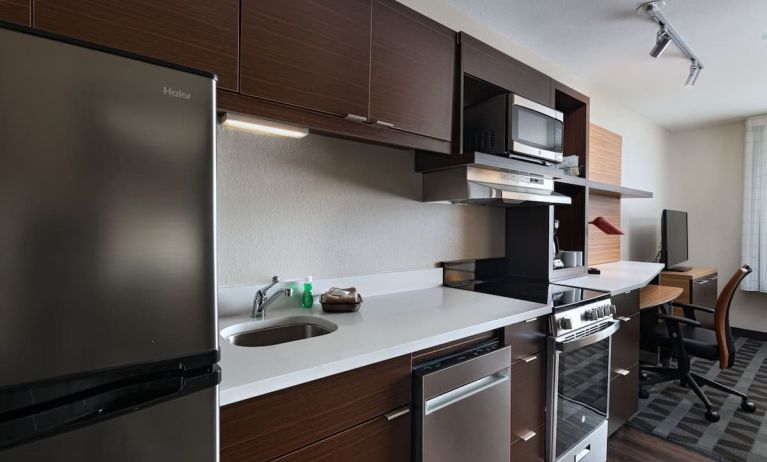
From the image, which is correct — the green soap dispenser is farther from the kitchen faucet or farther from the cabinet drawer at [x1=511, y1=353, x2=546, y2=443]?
the cabinet drawer at [x1=511, y1=353, x2=546, y2=443]

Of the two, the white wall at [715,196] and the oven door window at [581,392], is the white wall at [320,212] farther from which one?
the white wall at [715,196]

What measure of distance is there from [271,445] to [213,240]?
53cm

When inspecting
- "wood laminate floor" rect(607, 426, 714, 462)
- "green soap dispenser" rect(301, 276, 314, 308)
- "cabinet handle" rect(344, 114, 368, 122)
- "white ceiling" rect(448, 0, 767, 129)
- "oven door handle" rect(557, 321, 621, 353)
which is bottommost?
"wood laminate floor" rect(607, 426, 714, 462)

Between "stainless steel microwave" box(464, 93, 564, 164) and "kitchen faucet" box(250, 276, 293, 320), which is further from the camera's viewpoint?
"stainless steel microwave" box(464, 93, 564, 164)

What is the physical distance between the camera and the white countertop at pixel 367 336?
2.93ft

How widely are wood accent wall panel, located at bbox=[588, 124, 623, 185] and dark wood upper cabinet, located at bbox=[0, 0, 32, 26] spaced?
11.3 feet

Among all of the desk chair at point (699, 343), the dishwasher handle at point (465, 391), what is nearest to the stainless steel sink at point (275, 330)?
the dishwasher handle at point (465, 391)

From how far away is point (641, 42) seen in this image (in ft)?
8.10

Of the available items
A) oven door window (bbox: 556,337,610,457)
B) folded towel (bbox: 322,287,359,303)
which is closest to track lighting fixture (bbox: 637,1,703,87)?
oven door window (bbox: 556,337,610,457)

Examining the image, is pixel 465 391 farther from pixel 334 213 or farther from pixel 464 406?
pixel 334 213

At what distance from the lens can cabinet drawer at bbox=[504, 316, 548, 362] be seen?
1.49 metres

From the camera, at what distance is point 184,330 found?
2.30 feet

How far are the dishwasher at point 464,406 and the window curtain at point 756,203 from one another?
465 cm

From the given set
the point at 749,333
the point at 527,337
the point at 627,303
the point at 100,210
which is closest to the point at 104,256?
the point at 100,210
